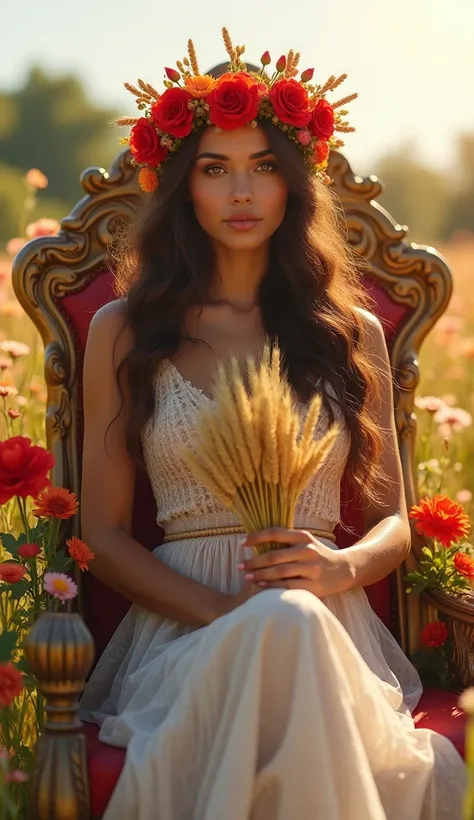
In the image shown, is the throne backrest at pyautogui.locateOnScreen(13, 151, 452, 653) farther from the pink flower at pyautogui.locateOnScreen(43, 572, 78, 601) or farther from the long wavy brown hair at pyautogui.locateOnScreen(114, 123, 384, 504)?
the pink flower at pyautogui.locateOnScreen(43, 572, 78, 601)

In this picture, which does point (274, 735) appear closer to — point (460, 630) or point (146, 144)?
point (460, 630)

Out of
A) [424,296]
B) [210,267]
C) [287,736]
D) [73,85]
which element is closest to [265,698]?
[287,736]

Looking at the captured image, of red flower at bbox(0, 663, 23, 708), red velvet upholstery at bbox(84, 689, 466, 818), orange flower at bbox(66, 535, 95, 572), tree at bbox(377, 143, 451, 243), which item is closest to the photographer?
red flower at bbox(0, 663, 23, 708)

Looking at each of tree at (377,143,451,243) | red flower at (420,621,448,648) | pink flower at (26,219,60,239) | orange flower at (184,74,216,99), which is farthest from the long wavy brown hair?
tree at (377,143,451,243)

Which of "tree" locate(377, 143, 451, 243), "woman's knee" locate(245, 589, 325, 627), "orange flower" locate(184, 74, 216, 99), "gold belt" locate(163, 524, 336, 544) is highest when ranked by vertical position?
"tree" locate(377, 143, 451, 243)

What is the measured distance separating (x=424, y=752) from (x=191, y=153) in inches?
61.9

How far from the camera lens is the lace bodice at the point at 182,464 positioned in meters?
3.25

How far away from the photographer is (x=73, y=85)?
125 ft

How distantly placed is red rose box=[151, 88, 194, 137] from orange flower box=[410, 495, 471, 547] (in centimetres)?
115

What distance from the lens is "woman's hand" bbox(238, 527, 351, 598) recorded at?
2766 millimetres

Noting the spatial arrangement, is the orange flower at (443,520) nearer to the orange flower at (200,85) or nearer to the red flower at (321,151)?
the red flower at (321,151)

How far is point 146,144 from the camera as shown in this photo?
3.35 m

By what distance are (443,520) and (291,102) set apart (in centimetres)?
113

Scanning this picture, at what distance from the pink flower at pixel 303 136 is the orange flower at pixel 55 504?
107 cm
